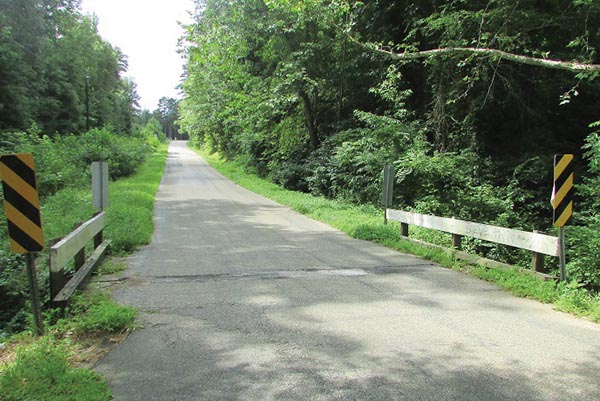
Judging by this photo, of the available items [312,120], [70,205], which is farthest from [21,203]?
[312,120]

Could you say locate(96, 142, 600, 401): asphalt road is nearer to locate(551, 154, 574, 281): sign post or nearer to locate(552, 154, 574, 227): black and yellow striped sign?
locate(551, 154, 574, 281): sign post

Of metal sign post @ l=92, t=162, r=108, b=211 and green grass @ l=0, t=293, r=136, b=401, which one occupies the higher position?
metal sign post @ l=92, t=162, r=108, b=211

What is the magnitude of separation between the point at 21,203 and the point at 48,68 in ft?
159

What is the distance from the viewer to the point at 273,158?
30.2 meters

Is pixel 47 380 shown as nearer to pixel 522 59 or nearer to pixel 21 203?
pixel 21 203

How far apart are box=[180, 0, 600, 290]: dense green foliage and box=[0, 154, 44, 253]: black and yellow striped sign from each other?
715cm

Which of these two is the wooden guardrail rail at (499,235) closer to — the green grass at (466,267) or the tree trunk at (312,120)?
the green grass at (466,267)

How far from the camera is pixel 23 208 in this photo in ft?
14.5

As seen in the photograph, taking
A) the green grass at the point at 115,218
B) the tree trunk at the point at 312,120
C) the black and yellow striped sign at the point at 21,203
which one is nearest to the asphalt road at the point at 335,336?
the green grass at the point at 115,218

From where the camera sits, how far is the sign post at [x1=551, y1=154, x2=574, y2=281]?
20.4 ft

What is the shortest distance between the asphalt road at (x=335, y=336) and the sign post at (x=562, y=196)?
38.3 inches

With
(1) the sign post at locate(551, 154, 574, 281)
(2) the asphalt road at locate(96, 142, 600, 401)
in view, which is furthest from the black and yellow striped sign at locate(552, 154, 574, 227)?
(2) the asphalt road at locate(96, 142, 600, 401)

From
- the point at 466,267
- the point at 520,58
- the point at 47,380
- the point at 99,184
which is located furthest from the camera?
the point at 520,58

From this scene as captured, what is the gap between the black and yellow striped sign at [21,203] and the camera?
4.34m
